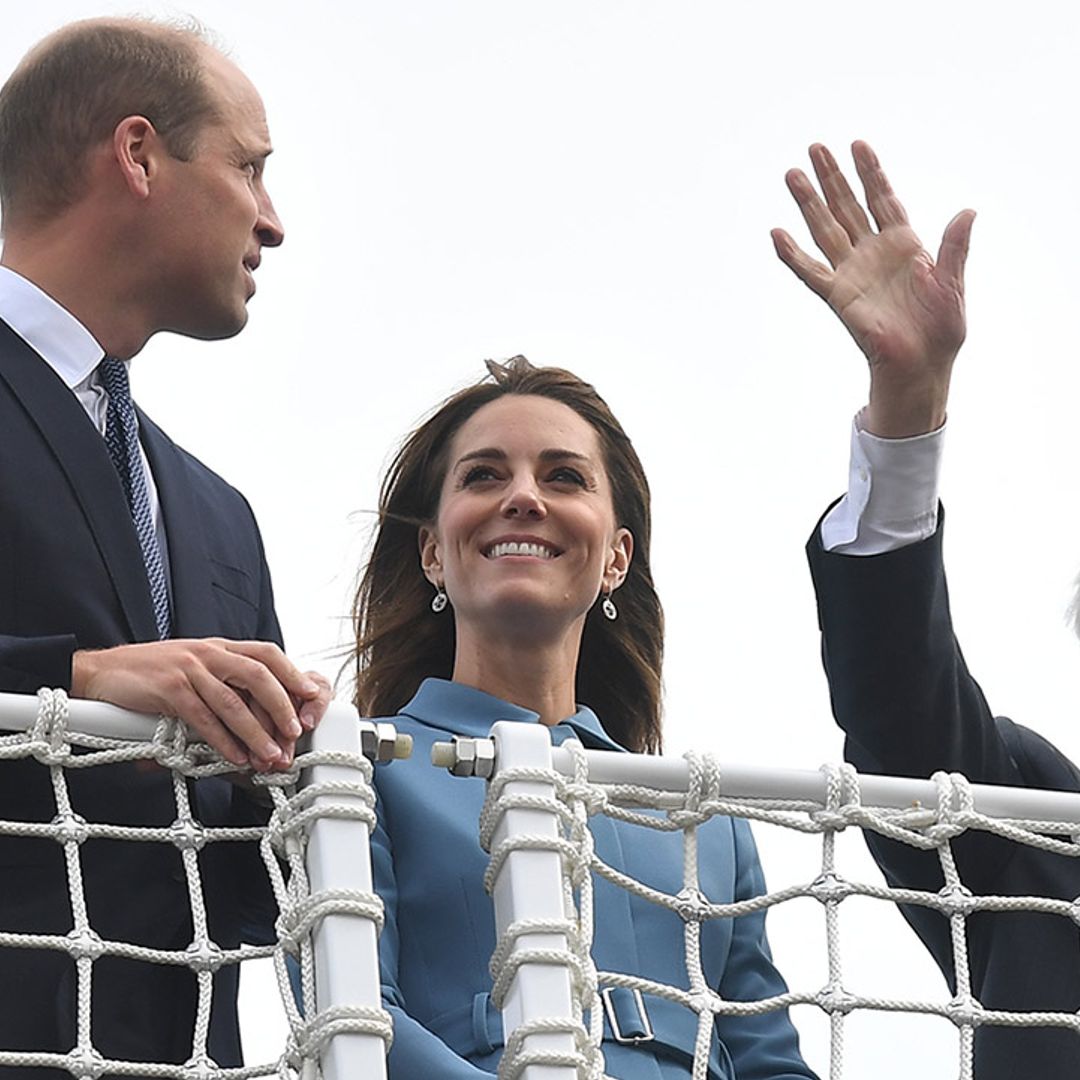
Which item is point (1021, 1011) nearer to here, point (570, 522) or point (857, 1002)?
point (857, 1002)

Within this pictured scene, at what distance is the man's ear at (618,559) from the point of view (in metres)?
3.44

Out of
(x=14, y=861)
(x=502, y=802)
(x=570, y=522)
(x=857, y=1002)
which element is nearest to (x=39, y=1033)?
(x=14, y=861)

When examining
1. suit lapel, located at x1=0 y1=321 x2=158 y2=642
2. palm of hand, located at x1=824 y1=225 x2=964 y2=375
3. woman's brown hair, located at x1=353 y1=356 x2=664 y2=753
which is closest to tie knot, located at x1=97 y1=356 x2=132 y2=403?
suit lapel, located at x1=0 y1=321 x2=158 y2=642

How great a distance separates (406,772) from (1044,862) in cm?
82

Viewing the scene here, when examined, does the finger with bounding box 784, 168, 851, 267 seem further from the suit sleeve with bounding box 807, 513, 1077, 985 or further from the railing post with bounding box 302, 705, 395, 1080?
the railing post with bounding box 302, 705, 395, 1080

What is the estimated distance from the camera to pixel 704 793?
94.2 inches

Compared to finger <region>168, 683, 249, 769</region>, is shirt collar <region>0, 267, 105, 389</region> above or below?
above

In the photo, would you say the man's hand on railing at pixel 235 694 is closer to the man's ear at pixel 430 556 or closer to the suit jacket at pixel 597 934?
the suit jacket at pixel 597 934

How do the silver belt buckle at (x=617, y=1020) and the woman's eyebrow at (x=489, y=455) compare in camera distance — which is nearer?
the silver belt buckle at (x=617, y=1020)

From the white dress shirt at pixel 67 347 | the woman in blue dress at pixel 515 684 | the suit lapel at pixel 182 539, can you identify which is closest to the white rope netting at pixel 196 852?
the woman in blue dress at pixel 515 684

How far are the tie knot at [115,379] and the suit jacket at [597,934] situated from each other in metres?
0.55

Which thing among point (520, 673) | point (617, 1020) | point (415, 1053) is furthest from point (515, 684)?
point (415, 1053)

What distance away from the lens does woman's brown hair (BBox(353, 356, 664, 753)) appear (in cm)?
351

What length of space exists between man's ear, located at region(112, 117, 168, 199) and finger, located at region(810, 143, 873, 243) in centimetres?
92
